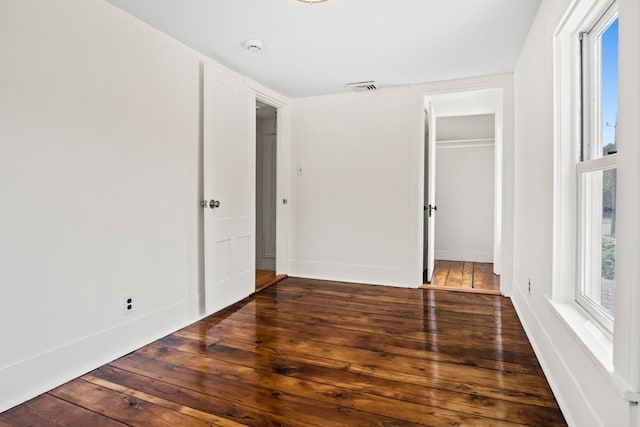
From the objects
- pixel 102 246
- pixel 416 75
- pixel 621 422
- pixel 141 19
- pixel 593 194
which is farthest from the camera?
pixel 416 75

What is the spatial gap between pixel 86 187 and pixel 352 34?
2.14m

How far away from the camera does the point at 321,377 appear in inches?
82.4

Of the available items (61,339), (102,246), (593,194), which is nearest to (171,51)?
(102,246)

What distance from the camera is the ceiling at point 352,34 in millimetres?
2381

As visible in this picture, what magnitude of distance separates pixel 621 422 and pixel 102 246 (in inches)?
103

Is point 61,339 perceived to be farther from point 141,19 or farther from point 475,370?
point 475,370

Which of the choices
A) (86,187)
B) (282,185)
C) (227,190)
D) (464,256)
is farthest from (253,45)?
(464,256)

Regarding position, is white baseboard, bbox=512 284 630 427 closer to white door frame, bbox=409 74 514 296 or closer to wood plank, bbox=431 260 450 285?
white door frame, bbox=409 74 514 296

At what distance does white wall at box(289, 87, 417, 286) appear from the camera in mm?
4156

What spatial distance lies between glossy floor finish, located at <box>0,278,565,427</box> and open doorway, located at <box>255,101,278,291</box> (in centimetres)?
222

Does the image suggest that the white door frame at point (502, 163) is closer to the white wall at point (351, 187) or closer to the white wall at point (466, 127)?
the white wall at point (351, 187)

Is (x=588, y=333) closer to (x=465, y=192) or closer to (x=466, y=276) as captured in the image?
(x=466, y=276)

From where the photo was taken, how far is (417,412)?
1746mm

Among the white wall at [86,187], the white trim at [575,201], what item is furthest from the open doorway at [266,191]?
the white trim at [575,201]
